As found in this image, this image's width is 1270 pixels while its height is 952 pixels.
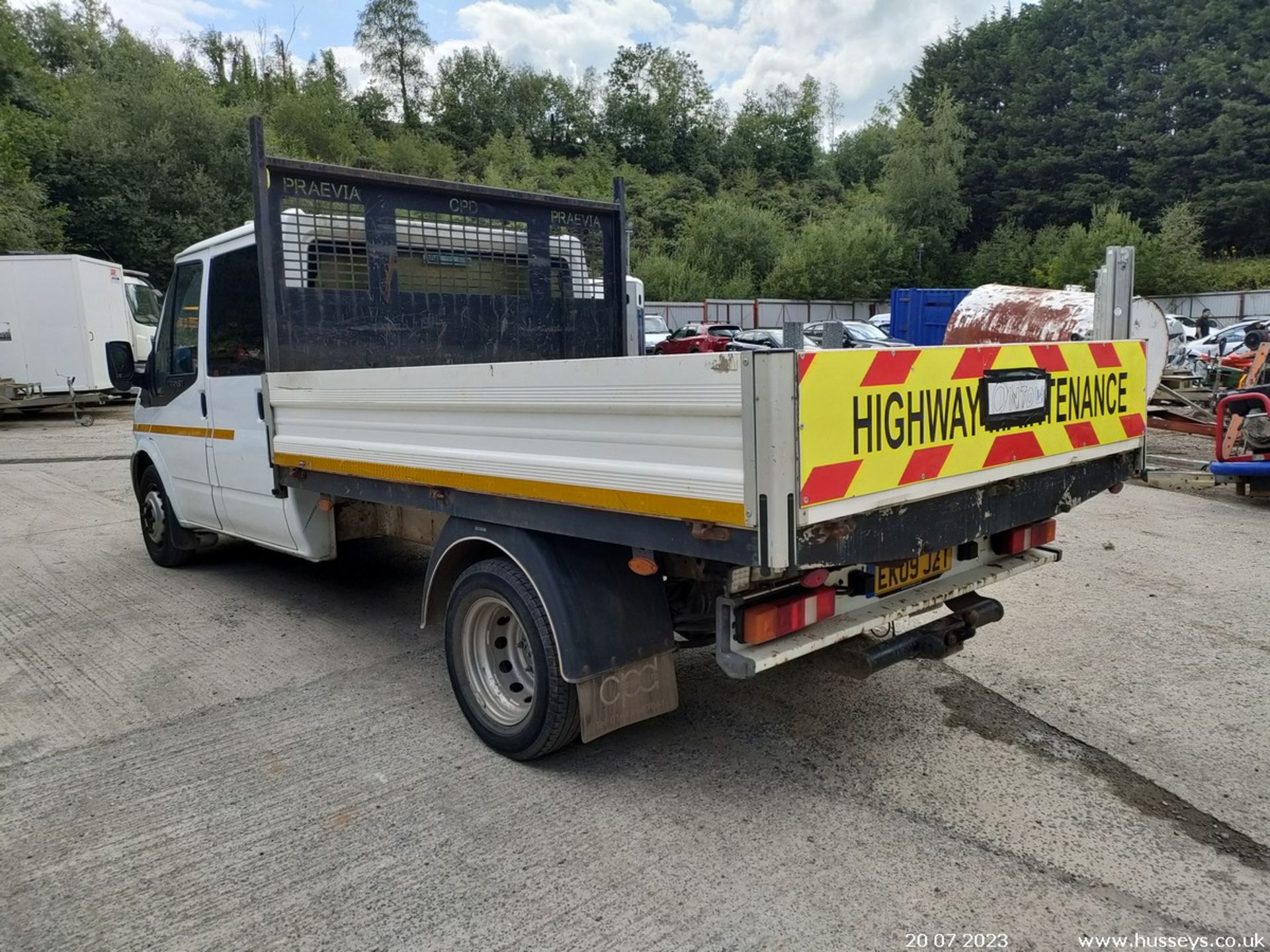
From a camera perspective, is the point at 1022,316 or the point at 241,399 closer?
the point at 241,399

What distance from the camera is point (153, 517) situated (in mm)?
6598

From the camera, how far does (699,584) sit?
11.0ft

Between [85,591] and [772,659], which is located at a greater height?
[772,659]

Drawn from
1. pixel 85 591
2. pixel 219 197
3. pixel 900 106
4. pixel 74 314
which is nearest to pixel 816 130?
pixel 900 106

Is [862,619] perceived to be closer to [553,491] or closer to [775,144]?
[553,491]

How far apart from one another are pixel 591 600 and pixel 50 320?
17.5 metres

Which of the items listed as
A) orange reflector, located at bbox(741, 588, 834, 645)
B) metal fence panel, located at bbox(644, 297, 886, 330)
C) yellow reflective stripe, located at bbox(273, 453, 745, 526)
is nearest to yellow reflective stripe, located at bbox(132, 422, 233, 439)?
yellow reflective stripe, located at bbox(273, 453, 745, 526)

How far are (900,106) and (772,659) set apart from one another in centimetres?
8459

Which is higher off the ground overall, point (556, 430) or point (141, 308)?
point (141, 308)

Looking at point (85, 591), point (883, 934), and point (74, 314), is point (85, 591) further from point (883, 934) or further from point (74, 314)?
point (74, 314)

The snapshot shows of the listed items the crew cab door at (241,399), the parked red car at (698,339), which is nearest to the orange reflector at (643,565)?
the crew cab door at (241,399)

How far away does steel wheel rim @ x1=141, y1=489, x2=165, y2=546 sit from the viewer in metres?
6.48

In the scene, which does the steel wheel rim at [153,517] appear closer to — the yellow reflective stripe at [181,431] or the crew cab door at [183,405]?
the crew cab door at [183,405]

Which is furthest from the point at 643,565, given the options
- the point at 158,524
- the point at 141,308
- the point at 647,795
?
the point at 141,308
